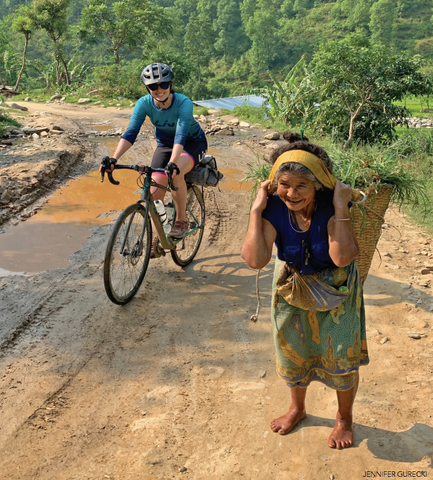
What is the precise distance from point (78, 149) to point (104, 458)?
29.8 feet

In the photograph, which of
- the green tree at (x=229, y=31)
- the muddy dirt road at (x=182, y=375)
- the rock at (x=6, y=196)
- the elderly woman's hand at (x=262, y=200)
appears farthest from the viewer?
the green tree at (x=229, y=31)

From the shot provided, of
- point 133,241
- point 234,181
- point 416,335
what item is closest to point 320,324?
point 416,335

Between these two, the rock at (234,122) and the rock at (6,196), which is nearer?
the rock at (6,196)

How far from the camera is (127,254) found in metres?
3.99

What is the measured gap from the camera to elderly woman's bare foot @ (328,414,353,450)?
2484mm

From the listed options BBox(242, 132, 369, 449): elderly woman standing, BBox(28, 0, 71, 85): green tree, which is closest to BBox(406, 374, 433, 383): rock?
BBox(242, 132, 369, 449): elderly woman standing

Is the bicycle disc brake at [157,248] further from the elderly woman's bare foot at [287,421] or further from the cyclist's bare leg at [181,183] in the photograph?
the elderly woman's bare foot at [287,421]

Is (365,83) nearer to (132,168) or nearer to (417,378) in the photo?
(132,168)

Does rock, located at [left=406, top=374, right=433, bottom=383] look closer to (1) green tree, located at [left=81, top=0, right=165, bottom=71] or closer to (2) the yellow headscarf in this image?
(2) the yellow headscarf

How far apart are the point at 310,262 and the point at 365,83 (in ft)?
33.0

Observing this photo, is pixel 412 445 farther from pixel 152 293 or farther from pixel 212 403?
pixel 152 293

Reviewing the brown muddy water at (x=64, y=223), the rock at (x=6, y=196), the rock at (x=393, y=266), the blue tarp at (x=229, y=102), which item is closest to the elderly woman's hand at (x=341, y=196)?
the rock at (x=393, y=266)

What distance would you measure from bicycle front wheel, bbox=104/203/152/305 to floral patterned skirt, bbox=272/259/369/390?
6.11 feet

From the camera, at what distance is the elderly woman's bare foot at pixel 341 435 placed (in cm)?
248
